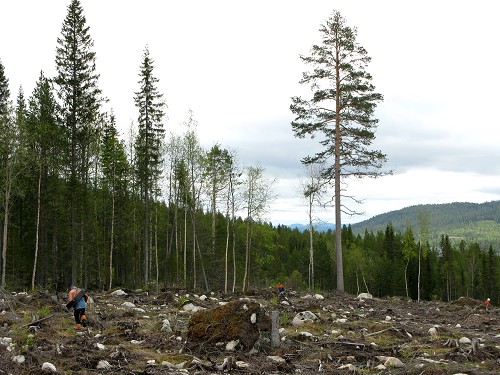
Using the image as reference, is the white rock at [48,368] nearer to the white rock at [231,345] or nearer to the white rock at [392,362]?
the white rock at [231,345]

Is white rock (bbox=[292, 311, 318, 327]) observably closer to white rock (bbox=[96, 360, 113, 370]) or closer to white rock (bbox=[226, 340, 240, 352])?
white rock (bbox=[226, 340, 240, 352])

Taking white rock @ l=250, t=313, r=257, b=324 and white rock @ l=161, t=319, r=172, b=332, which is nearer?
white rock @ l=250, t=313, r=257, b=324

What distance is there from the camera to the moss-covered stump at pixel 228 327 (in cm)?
887

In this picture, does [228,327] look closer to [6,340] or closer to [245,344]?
[245,344]

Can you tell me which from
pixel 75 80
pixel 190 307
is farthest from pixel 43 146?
pixel 190 307

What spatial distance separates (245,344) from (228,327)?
53cm

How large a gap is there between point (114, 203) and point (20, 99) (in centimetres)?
1334

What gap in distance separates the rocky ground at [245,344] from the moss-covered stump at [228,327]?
0.02 meters

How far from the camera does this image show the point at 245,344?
28.9 feet

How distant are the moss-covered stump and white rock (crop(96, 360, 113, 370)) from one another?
2.00 metres

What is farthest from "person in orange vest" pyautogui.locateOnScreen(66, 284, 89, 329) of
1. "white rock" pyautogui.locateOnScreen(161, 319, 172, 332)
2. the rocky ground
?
"white rock" pyautogui.locateOnScreen(161, 319, 172, 332)

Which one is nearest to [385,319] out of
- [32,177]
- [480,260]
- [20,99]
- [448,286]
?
[32,177]

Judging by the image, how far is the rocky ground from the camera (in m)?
7.08

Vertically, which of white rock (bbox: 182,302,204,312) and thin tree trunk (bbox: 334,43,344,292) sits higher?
thin tree trunk (bbox: 334,43,344,292)
